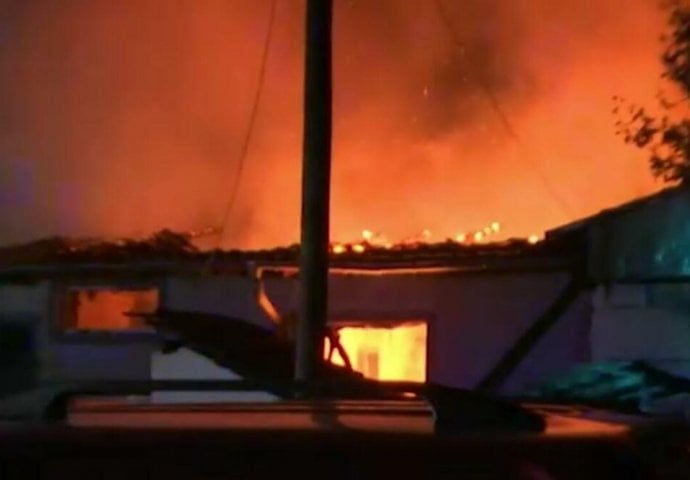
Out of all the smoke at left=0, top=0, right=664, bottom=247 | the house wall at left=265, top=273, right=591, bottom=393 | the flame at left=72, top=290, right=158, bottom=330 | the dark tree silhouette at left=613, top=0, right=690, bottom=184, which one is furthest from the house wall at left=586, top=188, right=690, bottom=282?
the smoke at left=0, top=0, right=664, bottom=247

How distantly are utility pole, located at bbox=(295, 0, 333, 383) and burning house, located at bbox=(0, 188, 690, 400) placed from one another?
1.19m

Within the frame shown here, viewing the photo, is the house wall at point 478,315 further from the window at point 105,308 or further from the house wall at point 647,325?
the window at point 105,308

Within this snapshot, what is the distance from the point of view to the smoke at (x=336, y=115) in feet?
67.1

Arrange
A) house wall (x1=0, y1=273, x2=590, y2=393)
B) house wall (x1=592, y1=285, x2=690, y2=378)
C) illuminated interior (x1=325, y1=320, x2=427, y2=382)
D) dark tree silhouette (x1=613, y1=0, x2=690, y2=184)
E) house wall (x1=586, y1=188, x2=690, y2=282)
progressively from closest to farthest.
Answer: house wall (x1=586, y1=188, x2=690, y2=282), house wall (x1=592, y1=285, x2=690, y2=378), house wall (x1=0, y1=273, x2=590, y2=393), illuminated interior (x1=325, y1=320, x2=427, y2=382), dark tree silhouette (x1=613, y1=0, x2=690, y2=184)

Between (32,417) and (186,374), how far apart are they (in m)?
10.9

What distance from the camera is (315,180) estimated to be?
1141 centimetres

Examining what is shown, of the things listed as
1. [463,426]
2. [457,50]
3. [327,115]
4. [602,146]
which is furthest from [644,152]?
[463,426]

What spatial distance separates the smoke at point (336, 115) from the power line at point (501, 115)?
2cm

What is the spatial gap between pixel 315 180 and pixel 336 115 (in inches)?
397

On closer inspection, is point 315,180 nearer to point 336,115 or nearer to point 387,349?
point 387,349

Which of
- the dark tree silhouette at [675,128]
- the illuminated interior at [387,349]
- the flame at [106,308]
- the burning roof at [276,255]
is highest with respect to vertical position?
the dark tree silhouette at [675,128]

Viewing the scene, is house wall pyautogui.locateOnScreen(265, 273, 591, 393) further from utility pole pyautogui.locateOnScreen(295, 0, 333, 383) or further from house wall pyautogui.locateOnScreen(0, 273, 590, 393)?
utility pole pyautogui.locateOnScreen(295, 0, 333, 383)

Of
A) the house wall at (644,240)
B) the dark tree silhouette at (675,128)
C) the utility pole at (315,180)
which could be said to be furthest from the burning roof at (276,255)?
the utility pole at (315,180)

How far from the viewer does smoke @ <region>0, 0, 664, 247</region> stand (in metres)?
20.4
